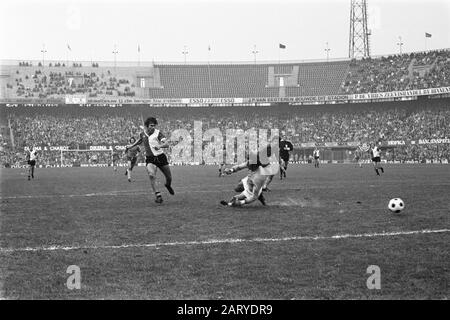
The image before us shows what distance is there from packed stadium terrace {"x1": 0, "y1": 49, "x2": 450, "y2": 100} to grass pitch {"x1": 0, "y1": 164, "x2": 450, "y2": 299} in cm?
6575

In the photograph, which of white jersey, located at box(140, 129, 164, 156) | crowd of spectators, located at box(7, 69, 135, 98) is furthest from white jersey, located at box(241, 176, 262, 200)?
crowd of spectators, located at box(7, 69, 135, 98)

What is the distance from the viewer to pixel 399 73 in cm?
7781

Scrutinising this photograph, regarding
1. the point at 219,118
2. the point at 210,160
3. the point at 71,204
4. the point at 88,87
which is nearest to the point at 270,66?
the point at 219,118

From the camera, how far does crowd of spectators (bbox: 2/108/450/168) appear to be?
70000 millimetres

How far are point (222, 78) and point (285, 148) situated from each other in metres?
61.2

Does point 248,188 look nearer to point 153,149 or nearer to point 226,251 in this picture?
point 153,149

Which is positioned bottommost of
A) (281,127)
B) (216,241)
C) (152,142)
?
(216,241)

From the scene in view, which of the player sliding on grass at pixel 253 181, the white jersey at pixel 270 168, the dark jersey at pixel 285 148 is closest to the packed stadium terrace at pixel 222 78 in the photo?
the dark jersey at pixel 285 148

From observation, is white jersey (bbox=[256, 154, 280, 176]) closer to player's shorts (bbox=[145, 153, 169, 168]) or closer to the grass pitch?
the grass pitch

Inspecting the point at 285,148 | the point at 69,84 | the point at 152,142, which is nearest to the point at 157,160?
the point at 152,142

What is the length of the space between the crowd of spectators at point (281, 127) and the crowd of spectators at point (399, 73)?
130 inches

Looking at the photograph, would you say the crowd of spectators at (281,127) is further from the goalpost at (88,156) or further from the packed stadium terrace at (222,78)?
the packed stadium terrace at (222,78)

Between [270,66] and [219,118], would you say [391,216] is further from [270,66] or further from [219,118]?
[270,66]

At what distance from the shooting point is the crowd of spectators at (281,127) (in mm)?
70000
